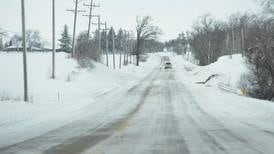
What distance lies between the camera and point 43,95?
24.4 metres

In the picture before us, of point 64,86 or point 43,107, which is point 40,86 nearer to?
point 64,86

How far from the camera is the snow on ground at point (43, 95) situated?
42.5ft

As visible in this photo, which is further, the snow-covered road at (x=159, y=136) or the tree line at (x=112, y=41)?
the tree line at (x=112, y=41)

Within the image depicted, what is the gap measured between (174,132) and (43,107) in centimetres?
986

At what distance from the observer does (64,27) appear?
120062 millimetres

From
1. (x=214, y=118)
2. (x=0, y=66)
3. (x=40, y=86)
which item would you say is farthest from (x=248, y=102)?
(x=0, y=66)

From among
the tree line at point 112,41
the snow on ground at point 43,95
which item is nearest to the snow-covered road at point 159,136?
the snow on ground at point 43,95

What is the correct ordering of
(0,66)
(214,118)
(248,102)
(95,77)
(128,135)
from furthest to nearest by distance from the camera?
(95,77) < (0,66) < (248,102) < (214,118) < (128,135)

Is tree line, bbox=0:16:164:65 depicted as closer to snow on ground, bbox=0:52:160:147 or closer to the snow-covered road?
snow on ground, bbox=0:52:160:147

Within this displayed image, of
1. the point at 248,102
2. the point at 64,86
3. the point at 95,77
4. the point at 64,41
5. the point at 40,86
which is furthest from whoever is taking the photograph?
the point at 64,41

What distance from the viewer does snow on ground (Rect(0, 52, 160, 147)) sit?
42.5ft

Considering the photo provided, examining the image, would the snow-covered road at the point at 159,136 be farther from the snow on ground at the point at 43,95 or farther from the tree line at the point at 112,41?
the tree line at the point at 112,41

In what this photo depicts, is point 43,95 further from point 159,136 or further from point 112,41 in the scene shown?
point 112,41

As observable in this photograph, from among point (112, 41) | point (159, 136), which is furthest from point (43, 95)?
point (112, 41)
